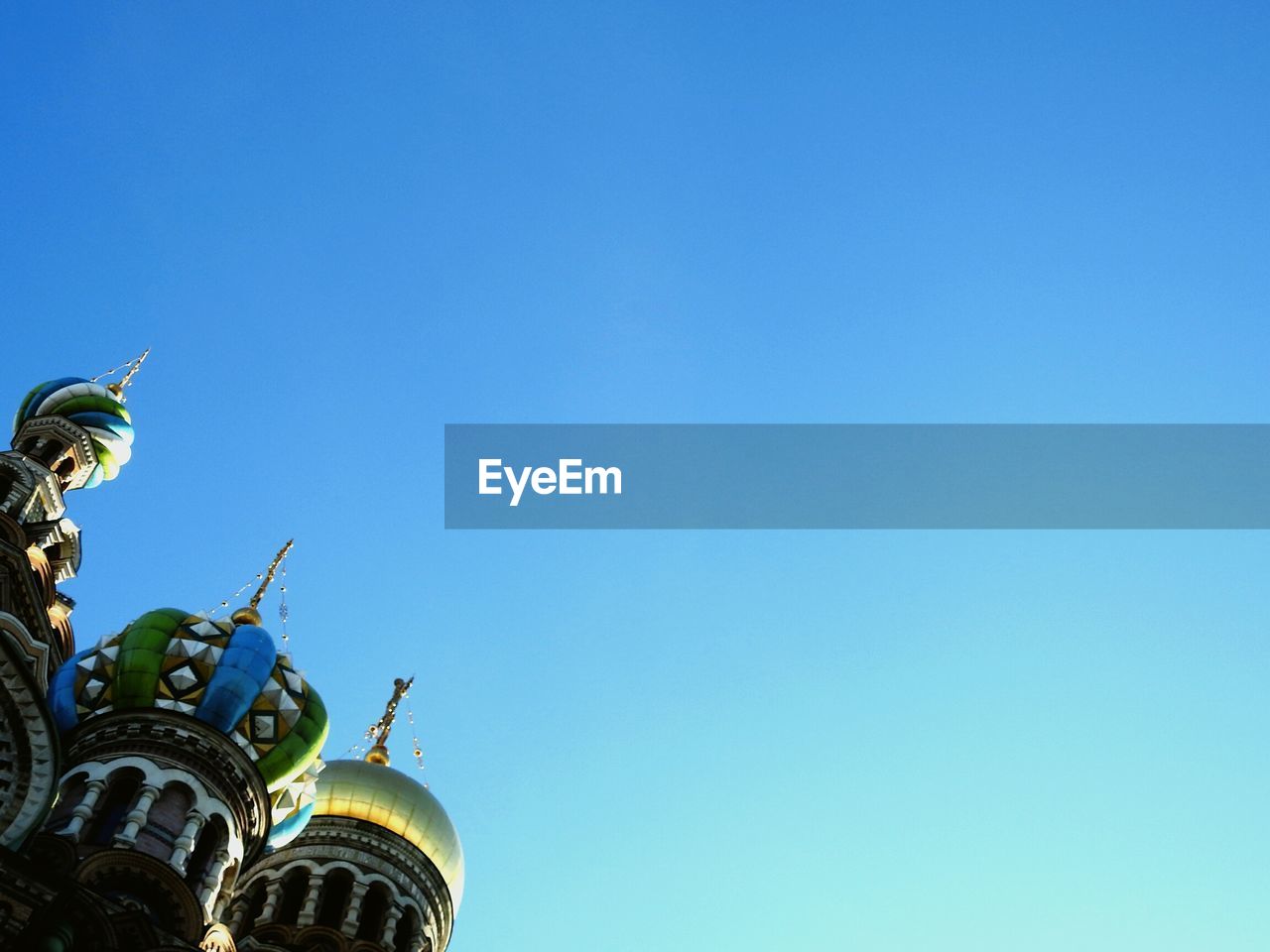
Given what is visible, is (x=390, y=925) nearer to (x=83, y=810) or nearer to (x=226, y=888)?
(x=226, y=888)

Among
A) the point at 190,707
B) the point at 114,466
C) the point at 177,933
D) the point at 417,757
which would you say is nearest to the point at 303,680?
the point at 190,707

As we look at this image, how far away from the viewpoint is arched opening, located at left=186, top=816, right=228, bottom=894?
20.2 meters

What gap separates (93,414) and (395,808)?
39.1ft

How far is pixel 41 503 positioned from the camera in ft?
97.3

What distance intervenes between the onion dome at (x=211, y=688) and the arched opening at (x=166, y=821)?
1.21 meters

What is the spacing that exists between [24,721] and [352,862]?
9.55 m

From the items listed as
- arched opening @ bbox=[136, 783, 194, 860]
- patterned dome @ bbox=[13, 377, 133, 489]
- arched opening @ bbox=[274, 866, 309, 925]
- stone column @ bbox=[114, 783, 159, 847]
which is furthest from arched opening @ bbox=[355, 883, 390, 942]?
patterned dome @ bbox=[13, 377, 133, 489]

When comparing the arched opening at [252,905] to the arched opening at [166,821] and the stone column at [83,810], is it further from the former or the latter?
the stone column at [83,810]

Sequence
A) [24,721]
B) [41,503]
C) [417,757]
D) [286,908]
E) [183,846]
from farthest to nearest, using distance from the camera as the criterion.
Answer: [417,757], [41,503], [286,908], [183,846], [24,721]

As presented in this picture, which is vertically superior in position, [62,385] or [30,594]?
[62,385]

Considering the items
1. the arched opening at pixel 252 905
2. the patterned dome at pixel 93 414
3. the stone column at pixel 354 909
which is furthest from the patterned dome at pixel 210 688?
the patterned dome at pixel 93 414

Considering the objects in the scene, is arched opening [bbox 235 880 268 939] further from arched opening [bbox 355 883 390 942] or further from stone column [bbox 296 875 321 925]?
arched opening [bbox 355 883 390 942]

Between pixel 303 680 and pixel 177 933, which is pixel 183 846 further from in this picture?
pixel 303 680

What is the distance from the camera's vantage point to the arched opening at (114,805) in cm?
1992
